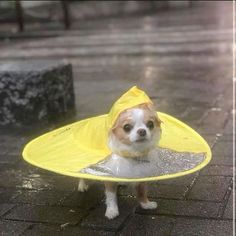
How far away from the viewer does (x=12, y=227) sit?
3727 millimetres

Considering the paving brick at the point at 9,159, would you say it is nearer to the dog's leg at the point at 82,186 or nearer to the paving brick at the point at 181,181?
the dog's leg at the point at 82,186

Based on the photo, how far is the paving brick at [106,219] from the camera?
12.0 ft

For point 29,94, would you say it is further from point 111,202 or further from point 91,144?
point 111,202

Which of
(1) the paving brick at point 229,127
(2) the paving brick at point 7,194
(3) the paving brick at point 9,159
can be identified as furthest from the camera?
(1) the paving brick at point 229,127

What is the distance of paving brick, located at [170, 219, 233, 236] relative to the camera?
3.53 meters

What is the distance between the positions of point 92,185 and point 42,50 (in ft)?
29.5

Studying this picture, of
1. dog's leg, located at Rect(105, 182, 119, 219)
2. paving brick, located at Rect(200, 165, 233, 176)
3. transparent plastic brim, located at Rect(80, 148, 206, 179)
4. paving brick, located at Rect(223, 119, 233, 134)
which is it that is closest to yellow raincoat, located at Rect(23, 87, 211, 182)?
transparent plastic brim, located at Rect(80, 148, 206, 179)

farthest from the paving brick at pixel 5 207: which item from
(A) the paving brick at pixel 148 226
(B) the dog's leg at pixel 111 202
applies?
(A) the paving brick at pixel 148 226

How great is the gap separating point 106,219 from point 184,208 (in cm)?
54

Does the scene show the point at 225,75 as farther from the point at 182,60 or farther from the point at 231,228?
the point at 231,228

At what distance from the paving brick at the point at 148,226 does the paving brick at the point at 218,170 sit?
0.95 m

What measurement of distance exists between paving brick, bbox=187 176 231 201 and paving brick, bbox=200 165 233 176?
0.09 meters

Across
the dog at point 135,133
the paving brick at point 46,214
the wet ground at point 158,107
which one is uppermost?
the dog at point 135,133

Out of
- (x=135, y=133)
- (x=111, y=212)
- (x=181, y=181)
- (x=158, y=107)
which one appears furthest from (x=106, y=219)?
(x=158, y=107)
